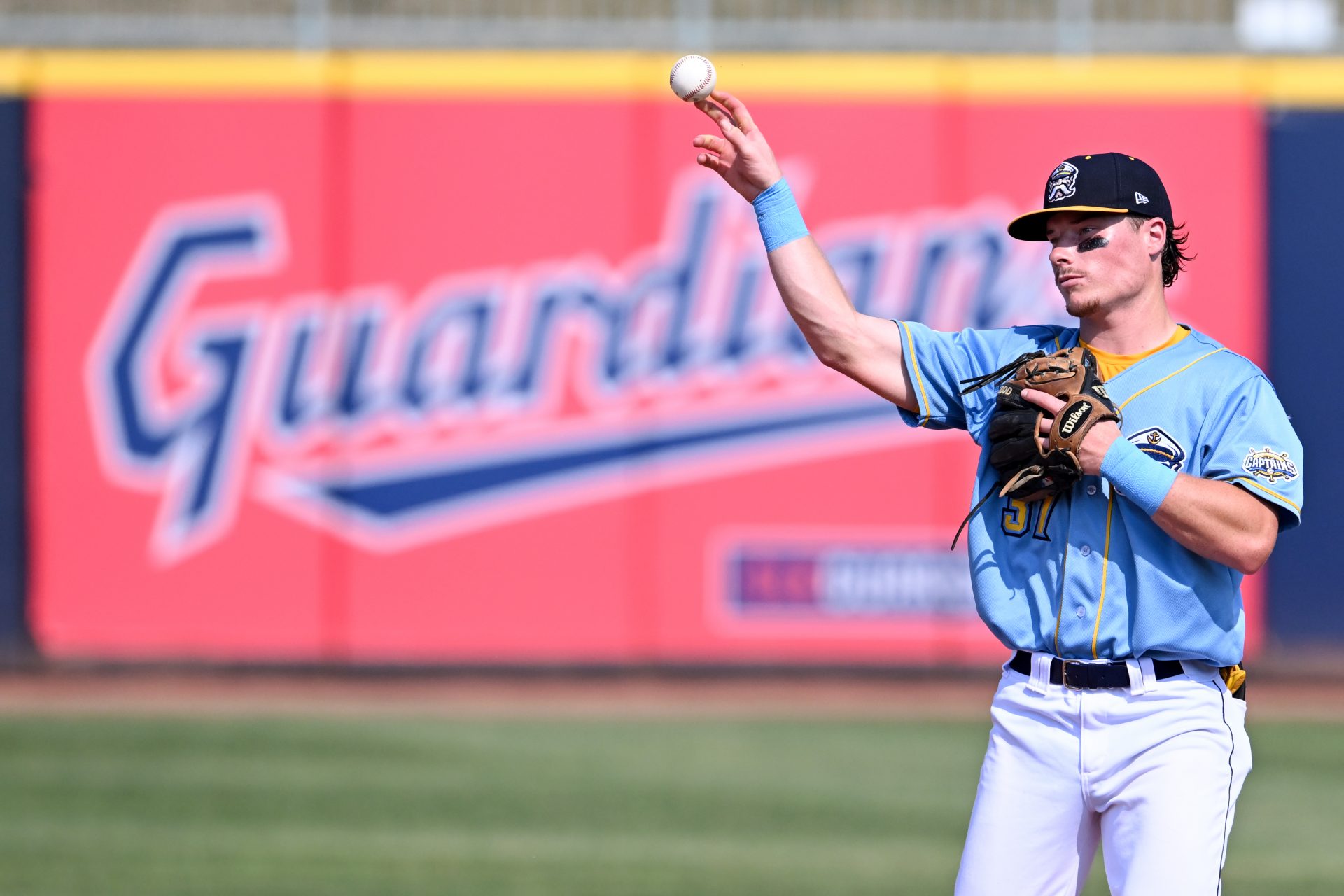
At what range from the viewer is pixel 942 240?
12141 millimetres

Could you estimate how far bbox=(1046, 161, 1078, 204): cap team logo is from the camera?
11.5 ft

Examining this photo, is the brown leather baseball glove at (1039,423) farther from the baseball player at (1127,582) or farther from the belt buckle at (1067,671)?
the belt buckle at (1067,671)

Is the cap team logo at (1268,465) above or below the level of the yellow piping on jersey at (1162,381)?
below

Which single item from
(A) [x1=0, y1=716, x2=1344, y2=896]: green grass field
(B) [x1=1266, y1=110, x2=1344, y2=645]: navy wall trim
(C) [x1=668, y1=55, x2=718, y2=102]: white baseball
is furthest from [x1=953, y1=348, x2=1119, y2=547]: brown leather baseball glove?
(B) [x1=1266, y1=110, x2=1344, y2=645]: navy wall trim

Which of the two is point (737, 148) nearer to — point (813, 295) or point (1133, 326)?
point (813, 295)

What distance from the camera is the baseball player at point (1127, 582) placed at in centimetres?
331

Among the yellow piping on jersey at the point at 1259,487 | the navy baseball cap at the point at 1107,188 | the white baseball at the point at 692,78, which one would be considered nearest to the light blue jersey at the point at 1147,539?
the yellow piping on jersey at the point at 1259,487

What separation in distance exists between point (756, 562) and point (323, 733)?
3504 millimetres

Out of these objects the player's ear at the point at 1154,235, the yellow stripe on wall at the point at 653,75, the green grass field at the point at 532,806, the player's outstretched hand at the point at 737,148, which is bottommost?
the green grass field at the point at 532,806

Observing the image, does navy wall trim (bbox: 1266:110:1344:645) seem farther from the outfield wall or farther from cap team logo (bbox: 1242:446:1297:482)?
cap team logo (bbox: 1242:446:1297:482)

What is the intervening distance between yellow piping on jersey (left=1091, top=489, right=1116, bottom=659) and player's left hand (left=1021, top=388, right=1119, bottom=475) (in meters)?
0.13

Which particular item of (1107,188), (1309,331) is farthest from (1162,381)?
(1309,331)

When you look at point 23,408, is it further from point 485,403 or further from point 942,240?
point 942,240

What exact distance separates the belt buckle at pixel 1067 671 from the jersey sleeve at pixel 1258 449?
46 centimetres
